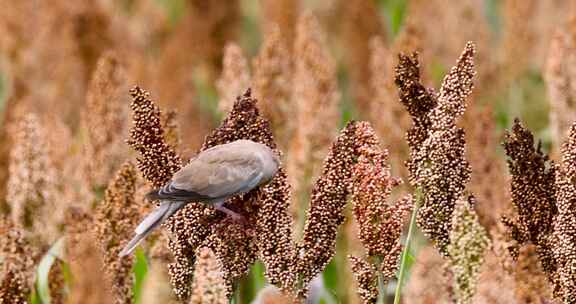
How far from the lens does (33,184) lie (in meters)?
4.35

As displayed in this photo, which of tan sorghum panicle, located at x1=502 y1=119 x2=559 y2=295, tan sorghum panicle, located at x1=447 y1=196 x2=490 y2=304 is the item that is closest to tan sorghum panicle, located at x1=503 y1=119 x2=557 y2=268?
tan sorghum panicle, located at x1=502 y1=119 x2=559 y2=295

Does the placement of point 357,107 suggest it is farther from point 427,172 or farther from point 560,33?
point 427,172

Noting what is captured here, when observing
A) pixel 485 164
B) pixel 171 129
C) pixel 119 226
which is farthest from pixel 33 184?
pixel 485 164

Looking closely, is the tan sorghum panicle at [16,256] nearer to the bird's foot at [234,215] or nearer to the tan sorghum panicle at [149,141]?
the tan sorghum panicle at [149,141]

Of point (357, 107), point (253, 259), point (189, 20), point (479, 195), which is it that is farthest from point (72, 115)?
point (253, 259)

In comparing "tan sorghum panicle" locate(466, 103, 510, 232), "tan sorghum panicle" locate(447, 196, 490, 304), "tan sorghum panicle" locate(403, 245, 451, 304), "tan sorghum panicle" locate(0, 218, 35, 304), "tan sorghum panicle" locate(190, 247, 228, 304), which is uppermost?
"tan sorghum panicle" locate(466, 103, 510, 232)

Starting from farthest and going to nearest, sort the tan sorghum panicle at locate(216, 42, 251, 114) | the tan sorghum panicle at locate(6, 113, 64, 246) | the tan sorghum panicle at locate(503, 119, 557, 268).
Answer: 1. the tan sorghum panicle at locate(216, 42, 251, 114)
2. the tan sorghum panicle at locate(6, 113, 64, 246)
3. the tan sorghum panicle at locate(503, 119, 557, 268)

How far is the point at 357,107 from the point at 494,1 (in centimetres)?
142

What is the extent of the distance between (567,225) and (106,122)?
2.45 metres

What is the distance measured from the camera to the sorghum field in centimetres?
286

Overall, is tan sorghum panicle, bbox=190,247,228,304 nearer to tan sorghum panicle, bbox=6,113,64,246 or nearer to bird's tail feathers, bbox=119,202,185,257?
bird's tail feathers, bbox=119,202,185,257

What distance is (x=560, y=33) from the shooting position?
4984 millimetres

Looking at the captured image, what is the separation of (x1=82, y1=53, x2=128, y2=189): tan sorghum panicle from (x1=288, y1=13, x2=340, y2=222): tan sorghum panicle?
63 cm

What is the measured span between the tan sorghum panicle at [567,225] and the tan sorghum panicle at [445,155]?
20 centimetres
